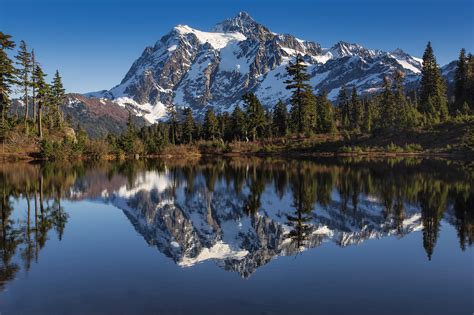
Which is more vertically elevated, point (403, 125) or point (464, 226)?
point (403, 125)

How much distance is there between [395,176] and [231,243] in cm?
2353

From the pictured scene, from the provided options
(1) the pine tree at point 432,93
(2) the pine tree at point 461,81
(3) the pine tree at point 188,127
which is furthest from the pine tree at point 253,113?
(2) the pine tree at point 461,81

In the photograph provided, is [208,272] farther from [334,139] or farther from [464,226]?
[334,139]

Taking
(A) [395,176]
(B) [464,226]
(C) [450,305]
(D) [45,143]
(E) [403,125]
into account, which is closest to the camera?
(C) [450,305]

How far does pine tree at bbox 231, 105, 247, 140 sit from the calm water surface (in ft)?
229

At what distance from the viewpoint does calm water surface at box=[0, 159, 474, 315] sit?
953 cm

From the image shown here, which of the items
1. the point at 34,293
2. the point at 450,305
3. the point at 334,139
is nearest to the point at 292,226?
the point at 450,305

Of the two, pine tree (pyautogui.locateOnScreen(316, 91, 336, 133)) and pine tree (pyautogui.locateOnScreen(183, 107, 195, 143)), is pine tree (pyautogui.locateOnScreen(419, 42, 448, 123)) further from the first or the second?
pine tree (pyautogui.locateOnScreen(183, 107, 195, 143))

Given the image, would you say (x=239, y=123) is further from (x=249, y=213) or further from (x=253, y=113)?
(x=249, y=213)

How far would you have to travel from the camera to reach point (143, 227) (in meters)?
18.1

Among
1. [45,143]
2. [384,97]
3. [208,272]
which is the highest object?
[384,97]

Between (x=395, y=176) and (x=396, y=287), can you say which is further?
(x=395, y=176)

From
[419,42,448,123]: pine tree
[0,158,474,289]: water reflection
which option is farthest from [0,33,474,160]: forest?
[0,158,474,289]: water reflection

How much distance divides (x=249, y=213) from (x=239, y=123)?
78387 mm
